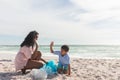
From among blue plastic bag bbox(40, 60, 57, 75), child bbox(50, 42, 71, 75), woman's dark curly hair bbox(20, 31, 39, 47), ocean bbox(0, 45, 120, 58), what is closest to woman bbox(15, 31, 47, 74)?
woman's dark curly hair bbox(20, 31, 39, 47)

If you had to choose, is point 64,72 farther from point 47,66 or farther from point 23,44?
point 23,44

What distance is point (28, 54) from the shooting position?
352 inches

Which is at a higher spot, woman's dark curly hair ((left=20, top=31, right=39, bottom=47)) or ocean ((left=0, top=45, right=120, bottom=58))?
woman's dark curly hair ((left=20, top=31, right=39, bottom=47))

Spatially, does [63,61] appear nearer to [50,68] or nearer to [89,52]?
[50,68]

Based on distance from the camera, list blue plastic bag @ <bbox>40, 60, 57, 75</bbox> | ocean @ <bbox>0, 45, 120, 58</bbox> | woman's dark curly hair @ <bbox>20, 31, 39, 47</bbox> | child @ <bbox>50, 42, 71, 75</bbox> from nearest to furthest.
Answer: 1. woman's dark curly hair @ <bbox>20, 31, 39, 47</bbox>
2. blue plastic bag @ <bbox>40, 60, 57, 75</bbox>
3. child @ <bbox>50, 42, 71, 75</bbox>
4. ocean @ <bbox>0, 45, 120, 58</bbox>

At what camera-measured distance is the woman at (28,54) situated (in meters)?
8.85

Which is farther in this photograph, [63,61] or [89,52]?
[89,52]

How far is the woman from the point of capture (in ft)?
29.0

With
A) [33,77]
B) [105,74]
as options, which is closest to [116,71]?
[105,74]

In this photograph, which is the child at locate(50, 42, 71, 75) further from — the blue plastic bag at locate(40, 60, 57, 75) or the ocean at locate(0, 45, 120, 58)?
the ocean at locate(0, 45, 120, 58)

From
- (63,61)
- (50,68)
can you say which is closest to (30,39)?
(50,68)

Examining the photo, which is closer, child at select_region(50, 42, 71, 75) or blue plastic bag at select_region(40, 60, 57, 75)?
blue plastic bag at select_region(40, 60, 57, 75)

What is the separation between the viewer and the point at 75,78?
28.7 feet

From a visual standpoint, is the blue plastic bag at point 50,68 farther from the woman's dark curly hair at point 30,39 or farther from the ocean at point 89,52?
the ocean at point 89,52
